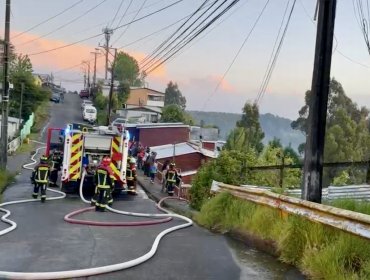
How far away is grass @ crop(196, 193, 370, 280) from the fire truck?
21.9ft

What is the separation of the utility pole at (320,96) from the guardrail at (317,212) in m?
A: 0.72

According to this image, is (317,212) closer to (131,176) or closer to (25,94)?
(131,176)

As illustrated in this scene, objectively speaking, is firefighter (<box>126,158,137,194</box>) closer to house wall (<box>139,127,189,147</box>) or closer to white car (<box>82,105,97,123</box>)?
house wall (<box>139,127,189,147</box>)

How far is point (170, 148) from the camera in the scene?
37.8 metres

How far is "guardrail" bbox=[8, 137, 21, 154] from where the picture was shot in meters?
33.4

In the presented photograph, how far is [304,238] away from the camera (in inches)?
263

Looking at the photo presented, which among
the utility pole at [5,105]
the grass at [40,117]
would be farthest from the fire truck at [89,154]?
the grass at [40,117]

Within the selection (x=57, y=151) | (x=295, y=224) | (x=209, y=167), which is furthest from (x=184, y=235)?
(x=57, y=151)

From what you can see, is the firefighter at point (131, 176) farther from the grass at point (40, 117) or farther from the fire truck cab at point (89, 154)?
the grass at point (40, 117)

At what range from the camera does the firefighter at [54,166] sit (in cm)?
1798

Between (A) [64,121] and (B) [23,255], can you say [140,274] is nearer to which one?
(B) [23,255]

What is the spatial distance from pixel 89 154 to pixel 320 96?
9.56 meters

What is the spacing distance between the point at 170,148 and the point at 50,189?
69.8 feet

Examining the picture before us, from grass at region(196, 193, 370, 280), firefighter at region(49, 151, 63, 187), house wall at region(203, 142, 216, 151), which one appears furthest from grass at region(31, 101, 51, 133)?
grass at region(196, 193, 370, 280)
